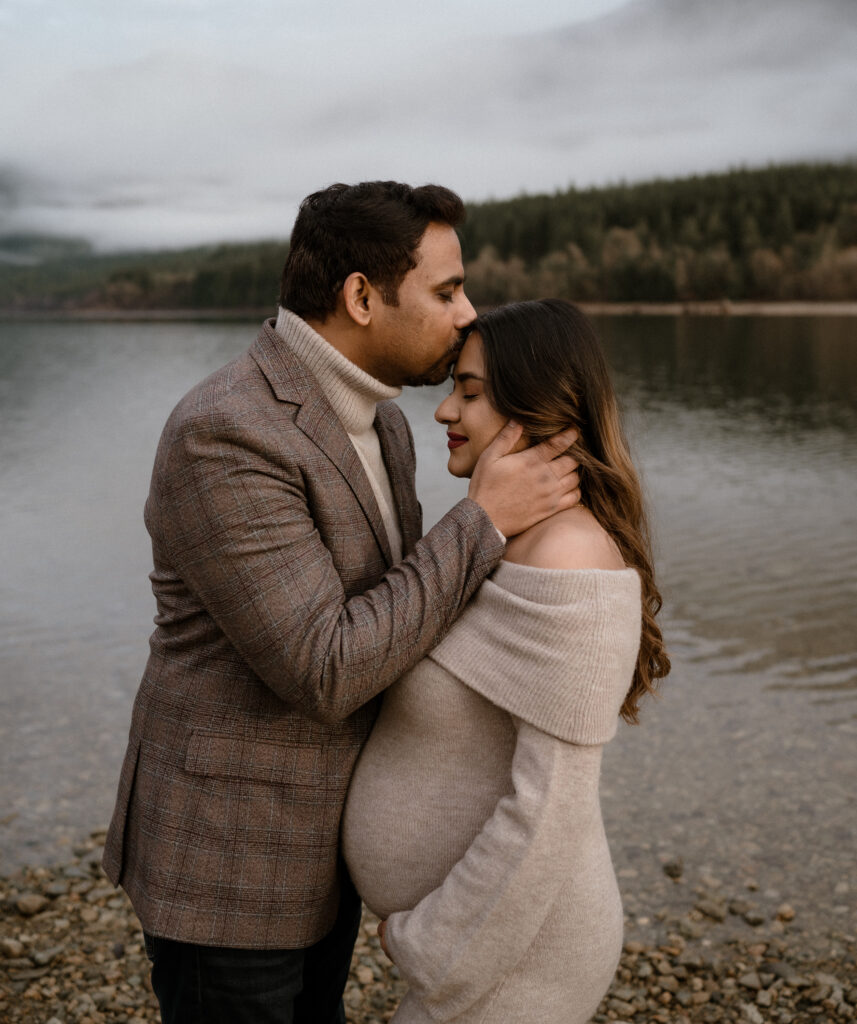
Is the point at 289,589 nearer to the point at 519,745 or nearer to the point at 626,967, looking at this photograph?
the point at 519,745

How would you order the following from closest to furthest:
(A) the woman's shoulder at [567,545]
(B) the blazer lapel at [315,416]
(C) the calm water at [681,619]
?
(A) the woman's shoulder at [567,545] → (B) the blazer lapel at [315,416] → (C) the calm water at [681,619]

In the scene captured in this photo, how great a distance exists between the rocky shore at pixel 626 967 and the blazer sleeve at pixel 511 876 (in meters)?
2.15

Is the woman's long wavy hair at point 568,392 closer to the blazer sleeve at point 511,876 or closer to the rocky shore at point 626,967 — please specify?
the blazer sleeve at point 511,876

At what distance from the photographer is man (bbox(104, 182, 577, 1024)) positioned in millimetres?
2088

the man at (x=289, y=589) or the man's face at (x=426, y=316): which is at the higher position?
the man's face at (x=426, y=316)

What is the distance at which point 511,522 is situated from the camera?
227cm

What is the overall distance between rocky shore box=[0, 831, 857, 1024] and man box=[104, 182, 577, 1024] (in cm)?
190

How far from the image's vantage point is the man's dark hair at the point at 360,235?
2.37 metres

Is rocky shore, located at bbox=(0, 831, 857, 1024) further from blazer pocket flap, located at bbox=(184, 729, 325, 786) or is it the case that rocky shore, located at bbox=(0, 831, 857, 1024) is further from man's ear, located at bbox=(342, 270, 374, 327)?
man's ear, located at bbox=(342, 270, 374, 327)

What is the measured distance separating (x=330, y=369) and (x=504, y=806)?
3.46 ft

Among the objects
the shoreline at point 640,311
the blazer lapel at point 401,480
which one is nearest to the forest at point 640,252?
the shoreline at point 640,311

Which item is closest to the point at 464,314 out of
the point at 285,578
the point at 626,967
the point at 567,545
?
the point at 567,545

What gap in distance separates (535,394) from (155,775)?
1211 mm

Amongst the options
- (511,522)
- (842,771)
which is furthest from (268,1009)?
(842,771)
